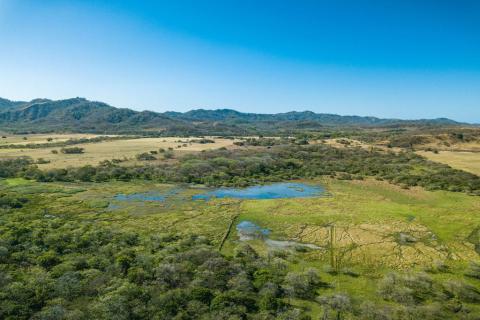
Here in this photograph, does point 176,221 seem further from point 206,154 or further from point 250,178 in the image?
point 206,154

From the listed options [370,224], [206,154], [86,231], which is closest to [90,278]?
[86,231]

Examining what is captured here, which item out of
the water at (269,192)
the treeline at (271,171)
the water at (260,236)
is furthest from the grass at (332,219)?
the treeline at (271,171)

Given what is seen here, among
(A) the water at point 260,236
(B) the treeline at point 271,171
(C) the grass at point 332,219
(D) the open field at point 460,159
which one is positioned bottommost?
(A) the water at point 260,236

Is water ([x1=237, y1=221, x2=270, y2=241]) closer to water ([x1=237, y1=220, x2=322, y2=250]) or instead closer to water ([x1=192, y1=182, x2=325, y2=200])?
water ([x1=237, y1=220, x2=322, y2=250])

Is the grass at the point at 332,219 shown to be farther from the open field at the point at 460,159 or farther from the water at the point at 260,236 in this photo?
the open field at the point at 460,159

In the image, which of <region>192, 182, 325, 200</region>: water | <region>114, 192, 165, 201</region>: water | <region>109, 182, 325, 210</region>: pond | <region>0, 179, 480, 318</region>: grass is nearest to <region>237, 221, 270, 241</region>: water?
<region>0, 179, 480, 318</region>: grass

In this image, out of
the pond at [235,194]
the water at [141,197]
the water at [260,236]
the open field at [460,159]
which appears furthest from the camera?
the open field at [460,159]
